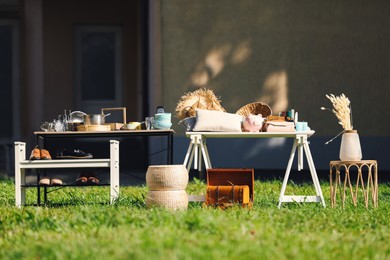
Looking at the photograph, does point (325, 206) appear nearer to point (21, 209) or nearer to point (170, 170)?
point (170, 170)

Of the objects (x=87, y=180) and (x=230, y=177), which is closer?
(x=230, y=177)

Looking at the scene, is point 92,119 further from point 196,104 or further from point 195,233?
point 195,233

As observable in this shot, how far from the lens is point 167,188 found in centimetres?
749

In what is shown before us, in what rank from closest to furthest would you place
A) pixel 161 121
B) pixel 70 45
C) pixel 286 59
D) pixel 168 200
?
pixel 168 200, pixel 161 121, pixel 286 59, pixel 70 45

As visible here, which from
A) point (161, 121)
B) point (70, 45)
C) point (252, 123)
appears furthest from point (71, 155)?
point (70, 45)

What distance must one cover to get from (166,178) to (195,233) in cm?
172

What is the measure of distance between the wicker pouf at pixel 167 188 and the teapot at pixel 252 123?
3.10ft

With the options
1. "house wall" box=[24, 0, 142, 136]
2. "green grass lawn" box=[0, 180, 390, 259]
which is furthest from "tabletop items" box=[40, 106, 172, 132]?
"house wall" box=[24, 0, 142, 136]

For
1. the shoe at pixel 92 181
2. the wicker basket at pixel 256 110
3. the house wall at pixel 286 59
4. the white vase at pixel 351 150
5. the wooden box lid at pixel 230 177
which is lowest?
the shoe at pixel 92 181

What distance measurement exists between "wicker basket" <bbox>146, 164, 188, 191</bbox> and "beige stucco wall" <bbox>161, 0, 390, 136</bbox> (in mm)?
4440

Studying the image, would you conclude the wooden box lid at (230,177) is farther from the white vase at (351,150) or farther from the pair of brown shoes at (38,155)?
the pair of brown shoes at (38,155)

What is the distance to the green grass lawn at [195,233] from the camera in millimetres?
5176

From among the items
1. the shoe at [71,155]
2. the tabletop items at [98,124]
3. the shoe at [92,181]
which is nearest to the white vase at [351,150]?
the tabletop items at [98,124]

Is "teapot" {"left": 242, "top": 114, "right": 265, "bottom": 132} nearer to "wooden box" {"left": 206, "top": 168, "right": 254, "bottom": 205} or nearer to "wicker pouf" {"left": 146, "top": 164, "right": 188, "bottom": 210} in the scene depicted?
"wooden box" {"left": 206, "top": 168, "right": 254, "bottom": 205}
